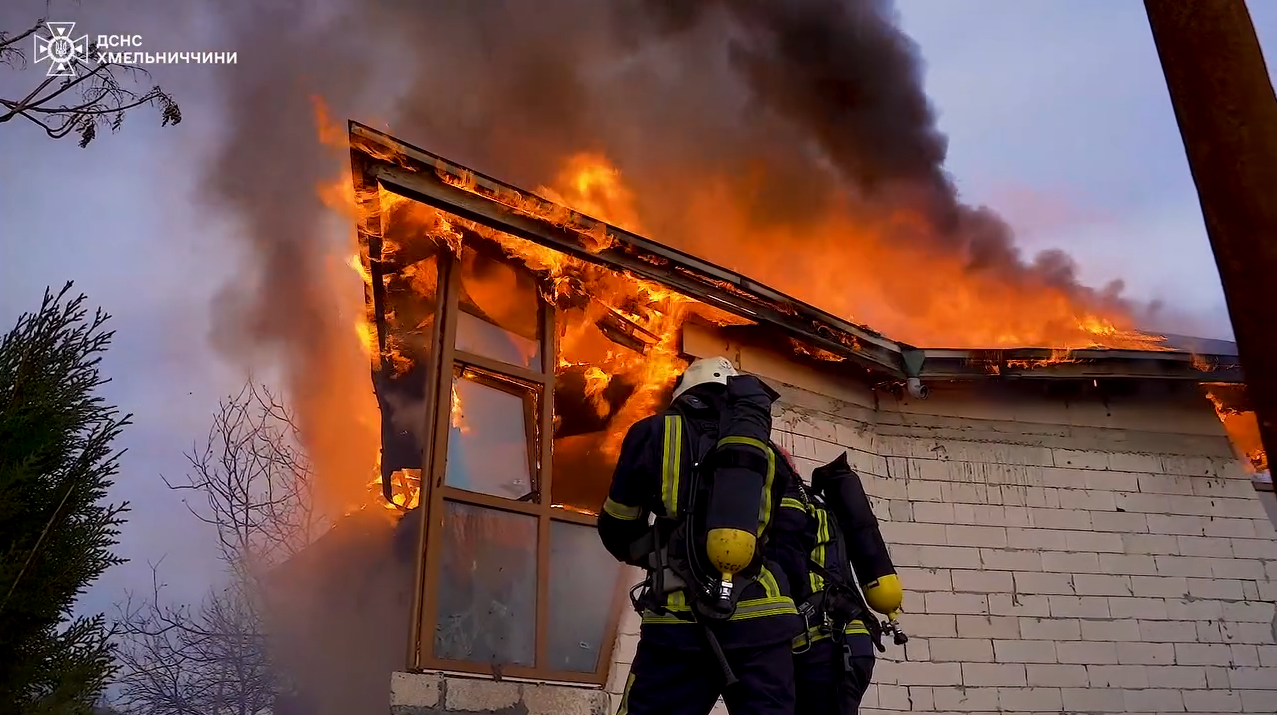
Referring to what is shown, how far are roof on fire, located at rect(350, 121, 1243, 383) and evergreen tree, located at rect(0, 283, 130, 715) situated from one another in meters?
1.74

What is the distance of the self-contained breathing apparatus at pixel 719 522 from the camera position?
2854 millimetres

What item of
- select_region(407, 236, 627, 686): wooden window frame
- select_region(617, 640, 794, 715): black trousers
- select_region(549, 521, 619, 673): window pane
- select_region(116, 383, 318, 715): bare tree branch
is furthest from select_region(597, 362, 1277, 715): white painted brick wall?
select_region(116, 383, 318, 715): bare tree branch

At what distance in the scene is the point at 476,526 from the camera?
4.75 metres

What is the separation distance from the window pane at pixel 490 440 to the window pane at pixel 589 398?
0.29 metres

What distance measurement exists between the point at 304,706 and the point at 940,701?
7293 mm

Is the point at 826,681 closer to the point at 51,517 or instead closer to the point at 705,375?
the point at 705,375

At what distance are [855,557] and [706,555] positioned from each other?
1.21 metres

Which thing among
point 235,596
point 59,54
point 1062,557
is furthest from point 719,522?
point 235,596

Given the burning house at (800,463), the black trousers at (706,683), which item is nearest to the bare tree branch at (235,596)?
the burning house at (800,463)

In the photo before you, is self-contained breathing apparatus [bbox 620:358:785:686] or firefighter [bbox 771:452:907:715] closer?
self-contained breathing apparatus [bbox 620:358:785:686]

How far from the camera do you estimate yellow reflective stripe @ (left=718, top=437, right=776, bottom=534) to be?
3016 mm

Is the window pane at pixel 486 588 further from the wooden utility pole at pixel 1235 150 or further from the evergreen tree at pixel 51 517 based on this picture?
the wooden utility pole at pixel 1235 150

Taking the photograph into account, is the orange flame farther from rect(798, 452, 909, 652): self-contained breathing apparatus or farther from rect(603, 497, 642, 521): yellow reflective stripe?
rect(603, 497, 642, 521): yellow reflective stripe

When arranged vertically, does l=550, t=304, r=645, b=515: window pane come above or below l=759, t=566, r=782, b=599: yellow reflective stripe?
above
